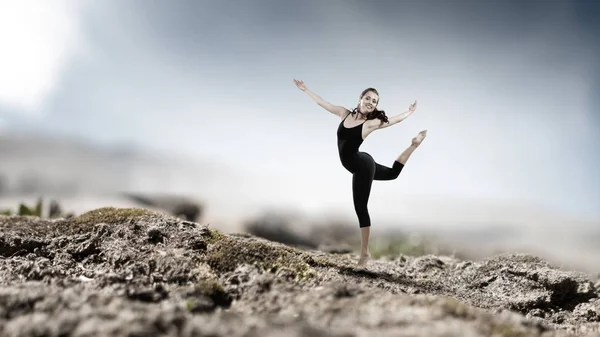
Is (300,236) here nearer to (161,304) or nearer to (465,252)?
(465,252)

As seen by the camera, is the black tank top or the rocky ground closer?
the rocky ground

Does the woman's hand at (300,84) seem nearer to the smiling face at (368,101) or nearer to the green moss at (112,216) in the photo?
the smiling face at (368,101)

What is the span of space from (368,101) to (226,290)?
13.8ft

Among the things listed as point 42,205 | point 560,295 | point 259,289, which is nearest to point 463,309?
point 259,289

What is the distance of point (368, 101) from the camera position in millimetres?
8352

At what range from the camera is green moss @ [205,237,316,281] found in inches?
260

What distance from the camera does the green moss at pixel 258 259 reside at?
6.60 metres

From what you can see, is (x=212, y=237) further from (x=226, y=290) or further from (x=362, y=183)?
(x=362, y=183)

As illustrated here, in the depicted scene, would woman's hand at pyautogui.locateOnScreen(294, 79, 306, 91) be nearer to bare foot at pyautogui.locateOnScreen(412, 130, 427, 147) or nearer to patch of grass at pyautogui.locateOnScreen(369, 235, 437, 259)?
bare foot at pyautogui.locateOnScreen(412, 130, 427, 147)

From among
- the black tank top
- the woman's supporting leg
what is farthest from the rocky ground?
the black tank top

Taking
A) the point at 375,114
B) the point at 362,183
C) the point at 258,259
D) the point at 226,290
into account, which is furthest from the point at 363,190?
the point at 226,290

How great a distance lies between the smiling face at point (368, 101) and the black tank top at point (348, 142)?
268mm

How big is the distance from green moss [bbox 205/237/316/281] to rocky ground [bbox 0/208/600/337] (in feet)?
0.07

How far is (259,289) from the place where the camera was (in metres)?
5.63
